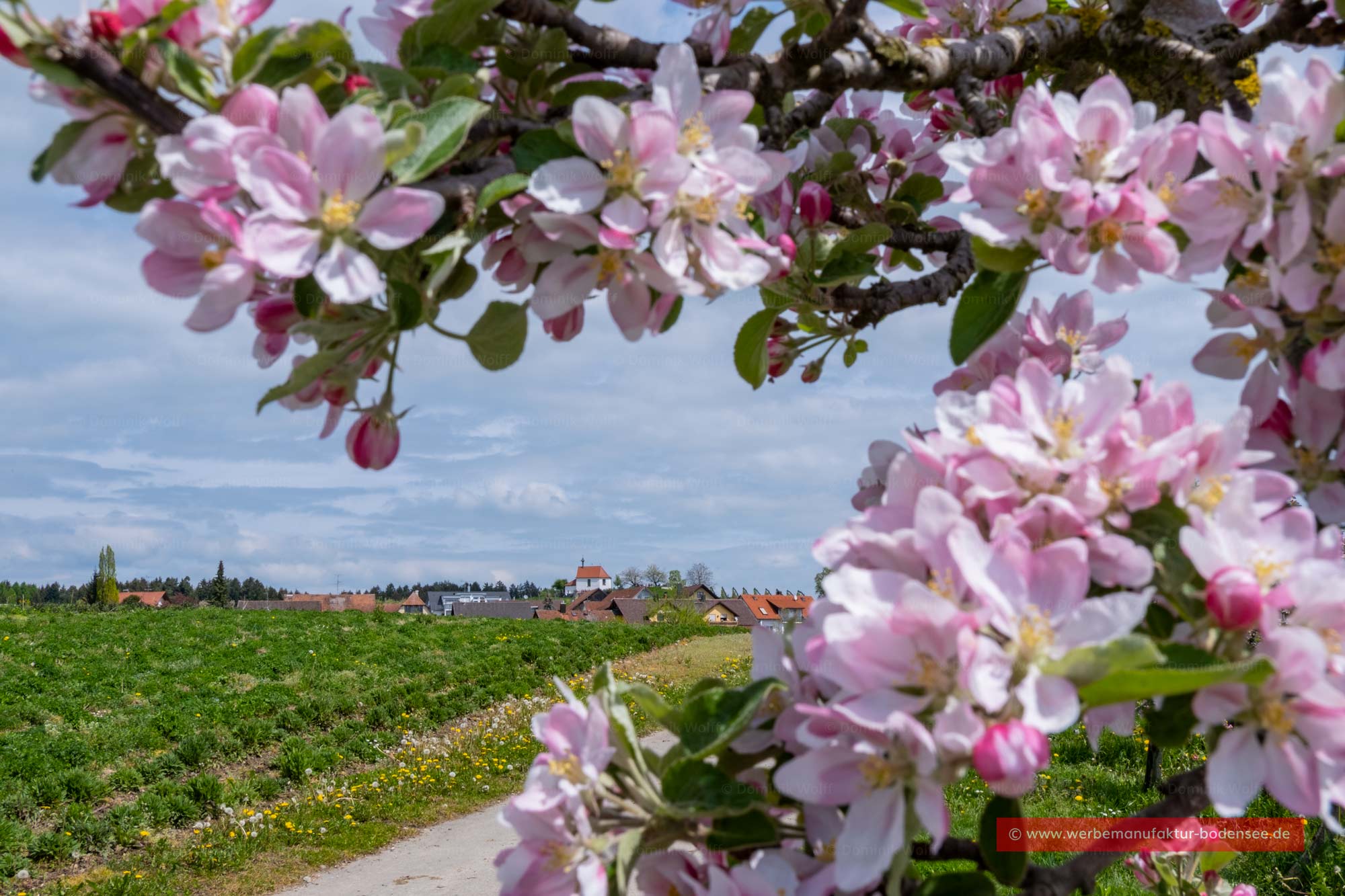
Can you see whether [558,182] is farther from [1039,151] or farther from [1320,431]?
[1320,431]

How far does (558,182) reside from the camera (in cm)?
106

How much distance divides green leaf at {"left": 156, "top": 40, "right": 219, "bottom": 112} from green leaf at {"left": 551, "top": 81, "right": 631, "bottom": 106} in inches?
17.7

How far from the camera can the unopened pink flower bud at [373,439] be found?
1.26 meters

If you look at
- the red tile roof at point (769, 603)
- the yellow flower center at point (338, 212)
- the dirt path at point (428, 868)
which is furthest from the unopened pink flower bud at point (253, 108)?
the red tile roof at point (769, 603)

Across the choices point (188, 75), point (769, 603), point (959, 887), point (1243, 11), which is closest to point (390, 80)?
point (188, 75)

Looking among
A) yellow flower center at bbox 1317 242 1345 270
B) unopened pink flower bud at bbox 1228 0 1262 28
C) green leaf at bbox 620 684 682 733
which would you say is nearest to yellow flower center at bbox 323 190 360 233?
green leaf at bbox 620 684 682 733

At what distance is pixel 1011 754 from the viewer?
2.42 feet

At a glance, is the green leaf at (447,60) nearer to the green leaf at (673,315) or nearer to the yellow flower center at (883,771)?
the green leaf at (673,315)

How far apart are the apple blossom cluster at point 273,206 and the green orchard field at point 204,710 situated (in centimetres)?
671

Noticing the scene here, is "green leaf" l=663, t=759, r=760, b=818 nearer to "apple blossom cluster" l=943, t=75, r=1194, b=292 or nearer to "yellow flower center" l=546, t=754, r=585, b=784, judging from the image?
"yellow flower center" l=546, t=754, r=585, b=784

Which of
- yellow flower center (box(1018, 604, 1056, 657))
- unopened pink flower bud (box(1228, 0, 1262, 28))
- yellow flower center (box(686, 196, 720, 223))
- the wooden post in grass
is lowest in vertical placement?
the wooden post in grass

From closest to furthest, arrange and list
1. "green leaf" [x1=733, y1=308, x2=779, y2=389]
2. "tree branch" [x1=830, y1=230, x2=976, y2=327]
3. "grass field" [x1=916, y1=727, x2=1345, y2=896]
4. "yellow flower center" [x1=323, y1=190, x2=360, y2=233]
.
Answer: "yellow flower center" [x1=323, y1=190, x2=360, y2=233], "green leaf" [x1=733, y1=308, x2=779, y2=389], "tree branch" [x1=830, y1=230, x2=976, y2=327], "grass field" [x1=916, y1=727, x2=1345, y2=896]

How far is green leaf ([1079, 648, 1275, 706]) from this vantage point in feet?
2.46

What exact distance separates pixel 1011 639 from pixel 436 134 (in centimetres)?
74
